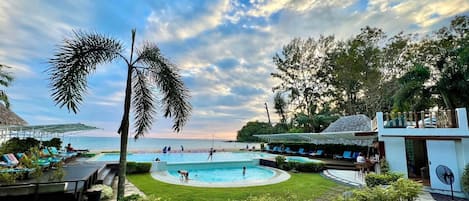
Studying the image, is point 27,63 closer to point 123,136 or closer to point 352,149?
point 123,136

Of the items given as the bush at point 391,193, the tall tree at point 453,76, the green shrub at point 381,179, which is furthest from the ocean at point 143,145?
the tall tree at point 453,76

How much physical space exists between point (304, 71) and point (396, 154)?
65.2 feet

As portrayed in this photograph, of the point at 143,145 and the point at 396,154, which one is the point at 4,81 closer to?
the point at 396,154

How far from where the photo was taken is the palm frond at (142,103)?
610 cm

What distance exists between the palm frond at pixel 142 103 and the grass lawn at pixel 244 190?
3.28m

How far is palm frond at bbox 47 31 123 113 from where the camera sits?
5.19 metres

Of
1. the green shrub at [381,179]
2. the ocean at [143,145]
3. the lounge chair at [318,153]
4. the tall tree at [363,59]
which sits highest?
the tall tree at [363,59]

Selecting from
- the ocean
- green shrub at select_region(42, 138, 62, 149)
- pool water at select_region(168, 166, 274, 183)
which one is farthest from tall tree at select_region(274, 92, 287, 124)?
green shrub at select_region(42, 138, 62, 149)

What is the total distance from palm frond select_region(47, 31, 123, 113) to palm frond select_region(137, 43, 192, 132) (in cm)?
93

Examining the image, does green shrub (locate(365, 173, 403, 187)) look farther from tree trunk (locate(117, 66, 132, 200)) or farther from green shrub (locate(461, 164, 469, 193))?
tree trunk (locate(117, 66, 132, 200))

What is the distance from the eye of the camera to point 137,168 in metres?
13.5

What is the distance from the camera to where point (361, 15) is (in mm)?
14477

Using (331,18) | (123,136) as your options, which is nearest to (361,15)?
(331,18)

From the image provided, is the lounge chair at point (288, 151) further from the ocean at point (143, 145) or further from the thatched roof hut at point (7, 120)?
the thatched roof hut at point (7, 120)
